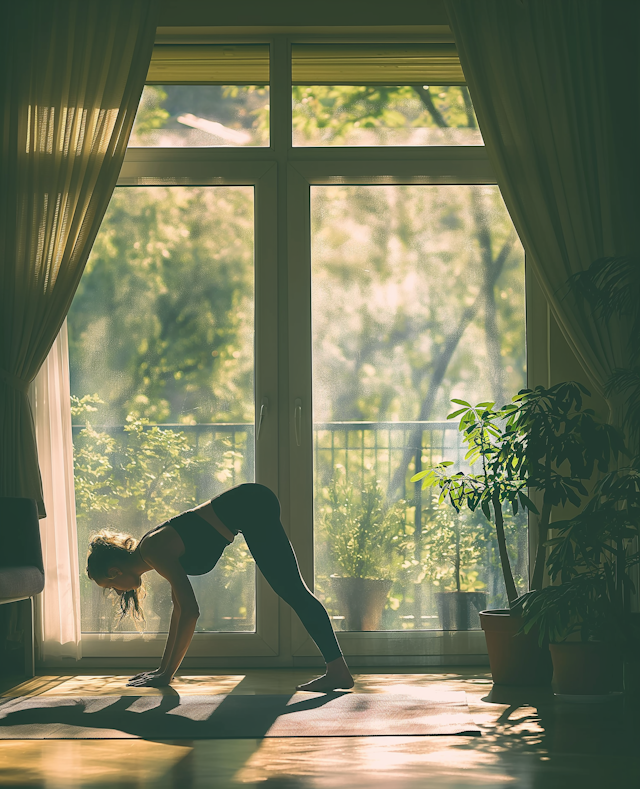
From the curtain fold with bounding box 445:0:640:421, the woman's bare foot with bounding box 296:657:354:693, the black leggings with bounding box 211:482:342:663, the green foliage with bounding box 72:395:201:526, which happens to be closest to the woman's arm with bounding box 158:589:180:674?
the black leggings with bounding box 211:482:342:663

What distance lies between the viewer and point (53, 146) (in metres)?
3.74

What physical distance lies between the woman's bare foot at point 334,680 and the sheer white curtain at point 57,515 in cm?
115

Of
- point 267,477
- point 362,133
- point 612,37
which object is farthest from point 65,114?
point 612,37

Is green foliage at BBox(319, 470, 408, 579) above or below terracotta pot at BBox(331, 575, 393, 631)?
above

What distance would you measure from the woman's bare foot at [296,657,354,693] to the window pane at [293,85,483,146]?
2.30 metres

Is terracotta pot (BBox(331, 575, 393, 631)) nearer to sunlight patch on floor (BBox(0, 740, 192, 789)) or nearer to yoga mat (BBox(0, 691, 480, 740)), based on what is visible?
yoga mat (BBox(0, 691, 480, 740))

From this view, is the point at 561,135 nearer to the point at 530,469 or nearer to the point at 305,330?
the point at 305,330

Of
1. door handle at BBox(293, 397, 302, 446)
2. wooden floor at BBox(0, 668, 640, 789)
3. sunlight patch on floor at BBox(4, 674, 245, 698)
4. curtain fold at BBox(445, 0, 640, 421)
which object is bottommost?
sunlight patch on floor at BBox(4, 674, 245, 698)

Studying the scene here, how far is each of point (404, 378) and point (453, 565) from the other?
866mm

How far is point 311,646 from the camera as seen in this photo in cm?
380

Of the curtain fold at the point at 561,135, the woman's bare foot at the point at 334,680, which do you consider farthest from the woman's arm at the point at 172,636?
the curtain fold at the point at 561,135

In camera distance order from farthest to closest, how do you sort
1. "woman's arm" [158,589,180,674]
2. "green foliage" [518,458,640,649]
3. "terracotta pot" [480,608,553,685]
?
"terracotta pot" [480,608,553,685] → "woman's arm" [158,589,180,674] → "green foliage" [518,458,640,649]

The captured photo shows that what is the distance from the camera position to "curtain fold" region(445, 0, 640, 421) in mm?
3684

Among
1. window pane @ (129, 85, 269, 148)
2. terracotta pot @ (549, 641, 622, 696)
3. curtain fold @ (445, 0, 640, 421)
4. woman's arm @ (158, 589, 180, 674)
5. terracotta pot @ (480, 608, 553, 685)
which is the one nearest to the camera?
terracotta pot @ (549, 641, 622, 696)
